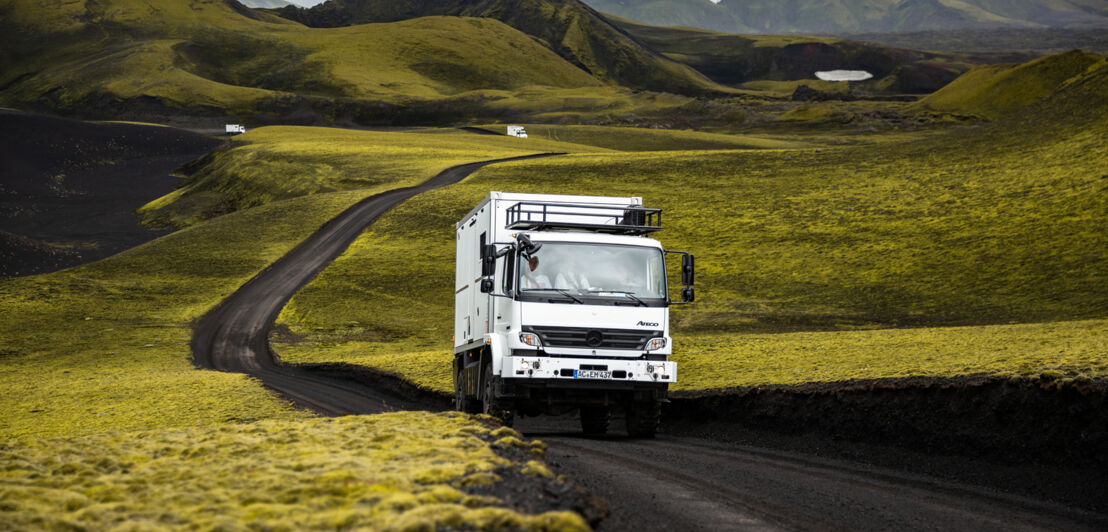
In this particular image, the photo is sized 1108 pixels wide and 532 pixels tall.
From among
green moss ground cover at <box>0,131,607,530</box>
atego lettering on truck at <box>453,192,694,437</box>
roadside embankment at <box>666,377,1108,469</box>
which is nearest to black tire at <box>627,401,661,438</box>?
atego lettering on truck at <box>453,192,694,437</box>

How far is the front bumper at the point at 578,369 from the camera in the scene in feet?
57.4

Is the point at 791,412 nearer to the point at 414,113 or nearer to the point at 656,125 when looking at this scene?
the point at 656,125

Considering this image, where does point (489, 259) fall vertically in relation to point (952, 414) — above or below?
above

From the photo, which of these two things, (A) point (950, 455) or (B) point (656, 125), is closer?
(A) point (950, 455)


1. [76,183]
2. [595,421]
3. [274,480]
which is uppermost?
[76,183]

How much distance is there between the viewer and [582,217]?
65.8 feet

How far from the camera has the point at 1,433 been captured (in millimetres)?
24109

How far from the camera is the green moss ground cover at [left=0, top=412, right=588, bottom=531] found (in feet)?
24.6

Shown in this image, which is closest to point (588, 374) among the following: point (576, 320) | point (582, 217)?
point (576, 320)

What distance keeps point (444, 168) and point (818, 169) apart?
118 feet

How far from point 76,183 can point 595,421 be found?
109 m

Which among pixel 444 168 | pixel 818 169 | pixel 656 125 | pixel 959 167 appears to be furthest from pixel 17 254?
pixel 656 125

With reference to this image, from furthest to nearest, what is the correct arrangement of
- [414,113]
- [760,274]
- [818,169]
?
[414,113] → [818,169] → [760,274]

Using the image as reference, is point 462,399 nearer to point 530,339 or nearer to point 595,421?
point 595,421
